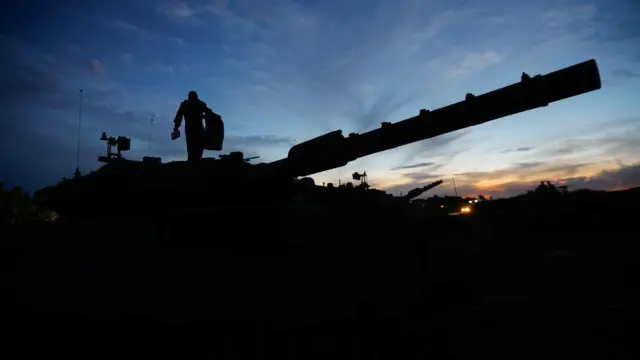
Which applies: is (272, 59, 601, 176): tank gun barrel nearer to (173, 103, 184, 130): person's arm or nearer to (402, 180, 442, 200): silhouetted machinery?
(173, 103, 184, 130): person's arm

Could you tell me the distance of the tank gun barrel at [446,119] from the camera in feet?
11.3

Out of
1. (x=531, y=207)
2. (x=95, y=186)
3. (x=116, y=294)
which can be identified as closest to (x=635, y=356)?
(x=116, y=294)

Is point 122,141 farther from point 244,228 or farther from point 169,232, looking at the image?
point 244,228

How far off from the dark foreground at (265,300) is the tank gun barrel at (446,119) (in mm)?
715

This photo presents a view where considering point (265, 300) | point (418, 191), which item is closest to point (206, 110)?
point (265, 300)

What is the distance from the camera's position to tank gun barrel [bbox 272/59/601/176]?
3.46 metres

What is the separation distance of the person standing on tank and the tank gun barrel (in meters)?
1.24

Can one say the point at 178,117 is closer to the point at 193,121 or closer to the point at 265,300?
the point at 193,121

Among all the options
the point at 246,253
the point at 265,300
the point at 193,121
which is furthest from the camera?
the point at 193,121

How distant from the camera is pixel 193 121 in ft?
16.7

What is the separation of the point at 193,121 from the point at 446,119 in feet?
11.6

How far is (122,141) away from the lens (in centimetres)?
555

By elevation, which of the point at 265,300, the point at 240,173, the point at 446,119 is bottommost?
the point at 265,300

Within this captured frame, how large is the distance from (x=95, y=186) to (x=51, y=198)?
118 centimetres
